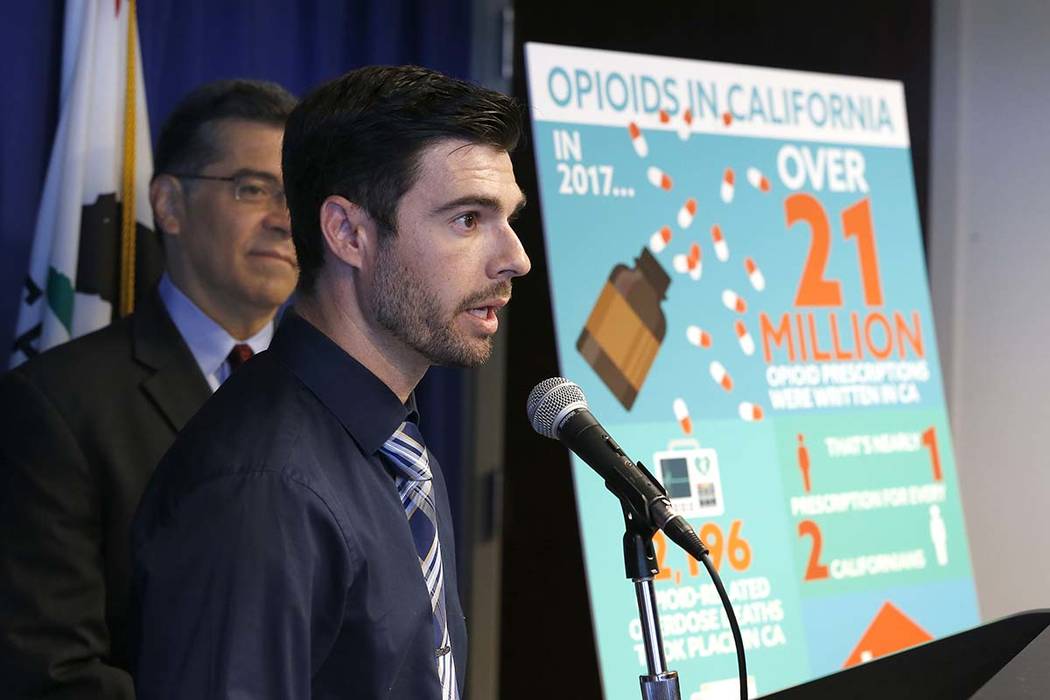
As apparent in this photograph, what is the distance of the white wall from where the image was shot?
385 centimetres

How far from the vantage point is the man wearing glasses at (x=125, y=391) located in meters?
1.75

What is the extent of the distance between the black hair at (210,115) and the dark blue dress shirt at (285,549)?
2.82ft

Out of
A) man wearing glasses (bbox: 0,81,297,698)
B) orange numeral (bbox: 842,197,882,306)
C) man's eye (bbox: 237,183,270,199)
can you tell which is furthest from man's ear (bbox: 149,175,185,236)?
orange numeral (bbox: 842,197,882,306)

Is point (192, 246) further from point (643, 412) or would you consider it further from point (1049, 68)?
point (1049, 68)

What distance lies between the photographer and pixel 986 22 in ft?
12.6

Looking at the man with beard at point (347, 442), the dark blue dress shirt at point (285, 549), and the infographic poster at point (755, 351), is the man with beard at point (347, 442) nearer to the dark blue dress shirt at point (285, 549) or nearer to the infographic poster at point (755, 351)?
the dark blue dress shirt at point (285, 549)

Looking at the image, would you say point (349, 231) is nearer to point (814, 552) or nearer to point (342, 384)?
point (342, 384)

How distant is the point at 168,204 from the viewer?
83.2 inches

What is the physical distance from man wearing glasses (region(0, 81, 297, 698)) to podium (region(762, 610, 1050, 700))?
985 millimetres

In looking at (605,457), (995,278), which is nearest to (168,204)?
(605,457)

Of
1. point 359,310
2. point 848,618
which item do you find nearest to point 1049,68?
point 848,618

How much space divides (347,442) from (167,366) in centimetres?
82

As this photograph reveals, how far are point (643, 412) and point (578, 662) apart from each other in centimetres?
112

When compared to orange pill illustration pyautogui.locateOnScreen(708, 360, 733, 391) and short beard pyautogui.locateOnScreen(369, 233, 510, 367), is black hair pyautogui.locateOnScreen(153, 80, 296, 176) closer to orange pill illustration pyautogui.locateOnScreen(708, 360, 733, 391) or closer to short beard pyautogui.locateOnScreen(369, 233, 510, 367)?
short beard pyautogui.locateOnScreen(369, 233, 510, 367)
